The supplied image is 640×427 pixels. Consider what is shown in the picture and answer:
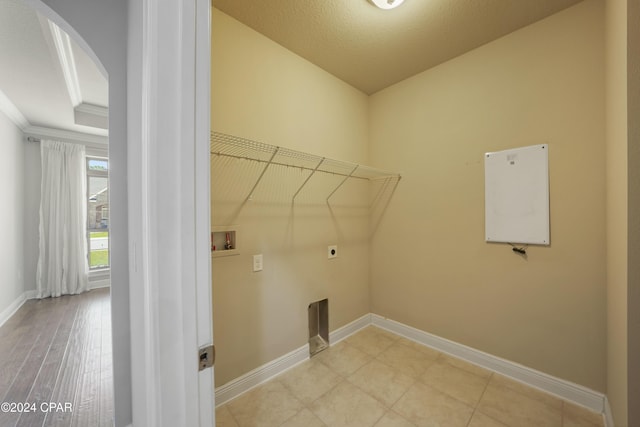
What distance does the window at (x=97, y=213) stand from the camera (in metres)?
4.45

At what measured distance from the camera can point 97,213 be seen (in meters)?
4.55

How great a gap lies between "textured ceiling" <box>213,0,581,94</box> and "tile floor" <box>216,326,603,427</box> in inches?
101

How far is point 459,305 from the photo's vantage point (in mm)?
2051

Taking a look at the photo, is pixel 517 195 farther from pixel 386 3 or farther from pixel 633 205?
pixel 386 3

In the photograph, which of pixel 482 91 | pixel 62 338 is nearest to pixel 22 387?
pixel 62 338

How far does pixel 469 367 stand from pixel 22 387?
348cm

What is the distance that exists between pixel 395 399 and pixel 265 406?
2.81 ft

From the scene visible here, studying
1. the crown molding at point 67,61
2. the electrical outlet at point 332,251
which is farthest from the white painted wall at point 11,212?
the electrical outlet at point 332,251

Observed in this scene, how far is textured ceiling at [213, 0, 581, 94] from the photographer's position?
1.54 metres

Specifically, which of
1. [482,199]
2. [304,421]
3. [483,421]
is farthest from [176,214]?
[482,199]

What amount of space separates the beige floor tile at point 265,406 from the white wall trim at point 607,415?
1.73 m

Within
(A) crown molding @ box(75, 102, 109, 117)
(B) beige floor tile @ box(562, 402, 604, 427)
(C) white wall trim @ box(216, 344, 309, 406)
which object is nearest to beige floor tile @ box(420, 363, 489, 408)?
(B) beige floor tile @ box(562, 402, 604, 427)

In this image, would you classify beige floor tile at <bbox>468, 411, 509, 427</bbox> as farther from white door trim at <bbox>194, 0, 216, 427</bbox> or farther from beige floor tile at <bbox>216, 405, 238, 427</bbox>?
white door trim at <bbox>194, 0, 216, 427</bbox>

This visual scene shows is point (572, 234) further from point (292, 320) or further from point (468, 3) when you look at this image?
point (292, 320)
